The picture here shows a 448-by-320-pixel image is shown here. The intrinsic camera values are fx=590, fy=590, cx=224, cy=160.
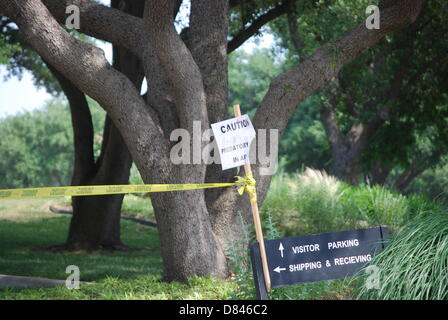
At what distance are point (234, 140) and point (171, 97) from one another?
7.65 feet

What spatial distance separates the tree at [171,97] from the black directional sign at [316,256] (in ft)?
6.62

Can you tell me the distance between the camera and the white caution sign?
249 inches

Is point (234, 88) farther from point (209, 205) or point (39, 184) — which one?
point (209, 205)

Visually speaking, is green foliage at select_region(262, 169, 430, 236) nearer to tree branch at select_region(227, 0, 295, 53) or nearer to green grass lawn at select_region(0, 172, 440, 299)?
green grass lawn at select_region(0, 172, 440, 299)

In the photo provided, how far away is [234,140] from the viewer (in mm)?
6391

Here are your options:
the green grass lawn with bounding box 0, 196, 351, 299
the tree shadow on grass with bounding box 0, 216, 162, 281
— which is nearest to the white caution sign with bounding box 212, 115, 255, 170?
the green grass lawn with bounding box 0, 196, 351, 299

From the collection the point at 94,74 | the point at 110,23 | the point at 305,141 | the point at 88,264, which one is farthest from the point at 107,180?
the point at 305,141

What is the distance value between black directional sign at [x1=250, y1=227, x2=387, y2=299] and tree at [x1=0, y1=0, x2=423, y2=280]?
2.02 meters

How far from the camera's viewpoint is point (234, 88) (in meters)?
48.9

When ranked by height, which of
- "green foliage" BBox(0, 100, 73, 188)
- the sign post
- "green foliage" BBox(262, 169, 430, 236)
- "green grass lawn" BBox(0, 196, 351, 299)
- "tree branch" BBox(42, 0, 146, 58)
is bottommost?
"green grass lawn" BBox(0, 196, 351, 299)

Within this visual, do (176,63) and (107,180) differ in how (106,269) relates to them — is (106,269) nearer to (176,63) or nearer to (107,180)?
(107,180)

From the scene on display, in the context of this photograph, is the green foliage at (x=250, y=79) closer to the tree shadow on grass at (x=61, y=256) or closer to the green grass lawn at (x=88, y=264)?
the green grass lawn at (x=88, y=264)
